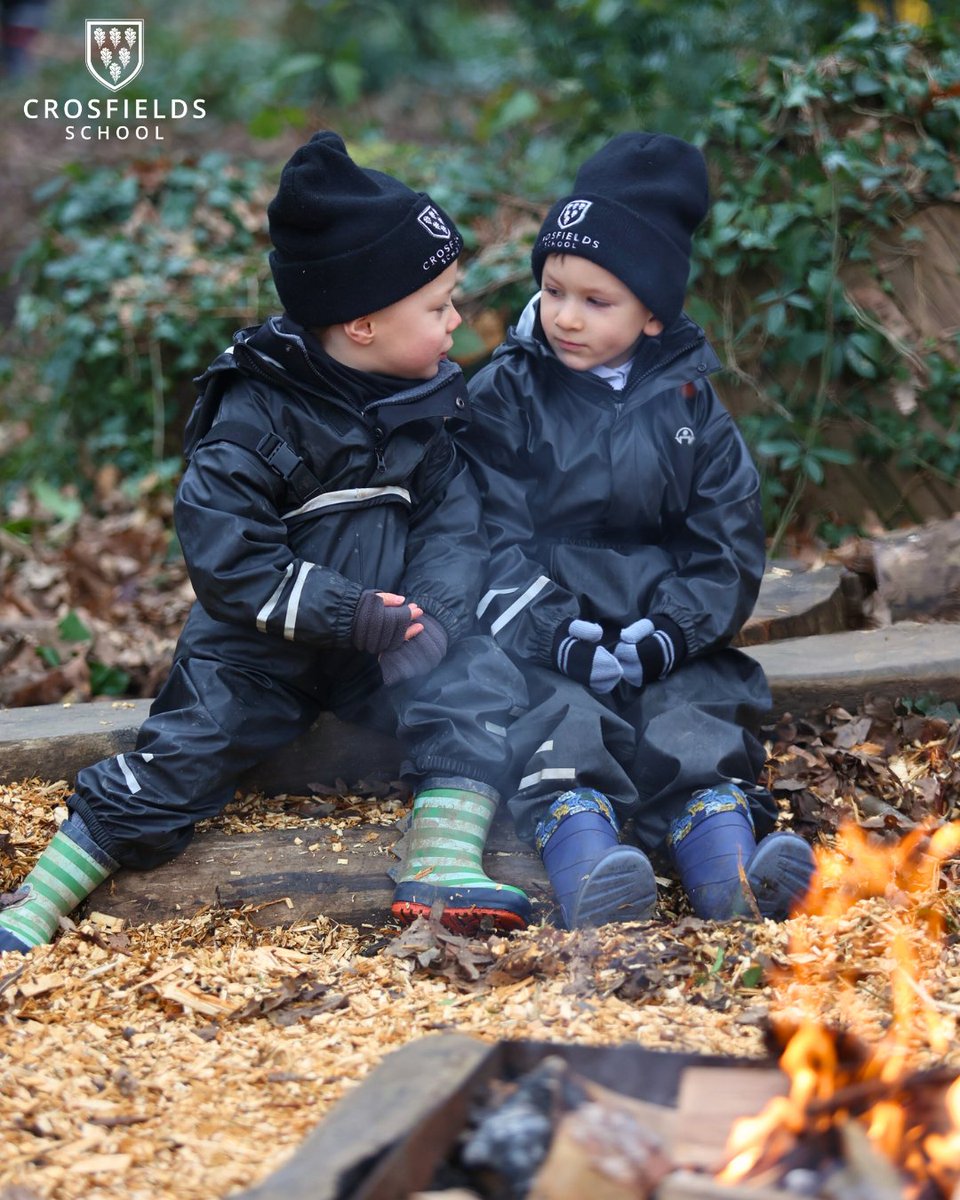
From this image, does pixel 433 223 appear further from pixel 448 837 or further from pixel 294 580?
pixel 448 837

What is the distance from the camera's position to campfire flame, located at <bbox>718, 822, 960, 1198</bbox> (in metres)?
2.00

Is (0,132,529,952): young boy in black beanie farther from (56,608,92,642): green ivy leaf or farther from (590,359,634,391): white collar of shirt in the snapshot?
(56,608,92,642): green ivy leaf

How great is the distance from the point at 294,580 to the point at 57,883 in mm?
959

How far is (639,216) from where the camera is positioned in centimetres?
366

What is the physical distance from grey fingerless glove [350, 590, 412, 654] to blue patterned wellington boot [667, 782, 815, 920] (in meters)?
0.90

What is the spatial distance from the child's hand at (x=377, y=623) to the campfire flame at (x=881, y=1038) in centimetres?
121

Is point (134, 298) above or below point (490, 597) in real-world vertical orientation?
above

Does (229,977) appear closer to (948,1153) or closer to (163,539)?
(948,1153)

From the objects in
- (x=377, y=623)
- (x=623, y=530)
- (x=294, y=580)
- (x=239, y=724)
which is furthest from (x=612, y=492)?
(x=239, y=724)

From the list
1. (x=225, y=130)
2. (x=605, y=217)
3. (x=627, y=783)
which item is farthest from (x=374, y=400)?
(x=225, y=130)

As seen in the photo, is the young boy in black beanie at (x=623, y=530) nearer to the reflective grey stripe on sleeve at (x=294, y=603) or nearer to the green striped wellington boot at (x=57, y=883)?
the reflective grey stripe on sleeve at (x=294, y=603)

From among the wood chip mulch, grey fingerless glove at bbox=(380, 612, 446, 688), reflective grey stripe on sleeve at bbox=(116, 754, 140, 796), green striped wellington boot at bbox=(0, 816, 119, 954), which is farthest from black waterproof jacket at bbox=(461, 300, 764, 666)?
green striped wellington boot at bbox=(0, 816, 119, 954)

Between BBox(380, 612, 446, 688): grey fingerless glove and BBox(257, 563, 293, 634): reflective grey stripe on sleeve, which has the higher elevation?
BBox(257, 563, 293, 634): reflective grey stripe on sleeve

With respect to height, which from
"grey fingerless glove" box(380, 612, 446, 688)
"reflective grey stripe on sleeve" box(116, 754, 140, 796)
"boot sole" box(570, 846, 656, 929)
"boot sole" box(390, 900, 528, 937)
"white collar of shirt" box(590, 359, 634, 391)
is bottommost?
"boot sole" box(390, 900, 528, 937)
